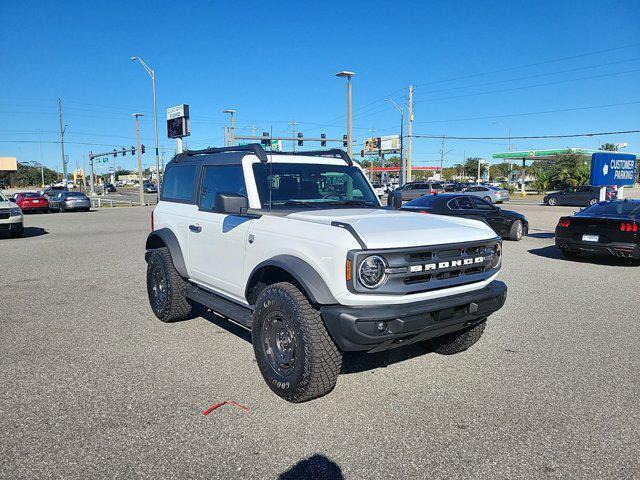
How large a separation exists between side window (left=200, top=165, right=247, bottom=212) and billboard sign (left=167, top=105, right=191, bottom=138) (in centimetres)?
2547

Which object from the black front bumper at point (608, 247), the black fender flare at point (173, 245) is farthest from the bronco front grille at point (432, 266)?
the black front bumper at point (608, 247)

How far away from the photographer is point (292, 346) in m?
3.84

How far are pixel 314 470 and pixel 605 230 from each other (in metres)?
9.39

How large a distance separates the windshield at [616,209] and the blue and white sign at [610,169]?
191 inches

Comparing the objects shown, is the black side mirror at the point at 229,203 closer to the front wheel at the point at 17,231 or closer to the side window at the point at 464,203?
the side window at the point at 464,203

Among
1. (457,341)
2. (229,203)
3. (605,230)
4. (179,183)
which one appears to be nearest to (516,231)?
(605,230)

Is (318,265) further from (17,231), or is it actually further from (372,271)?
(17,231)

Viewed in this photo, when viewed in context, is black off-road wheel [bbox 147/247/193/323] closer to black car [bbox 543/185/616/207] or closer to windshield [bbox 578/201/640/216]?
windshield [bbox 578/201/640/216]

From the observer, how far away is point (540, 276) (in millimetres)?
9125

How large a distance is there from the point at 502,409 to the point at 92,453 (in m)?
2.95

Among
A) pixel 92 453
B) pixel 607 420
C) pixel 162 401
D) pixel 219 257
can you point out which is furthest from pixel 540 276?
pixel 92 453

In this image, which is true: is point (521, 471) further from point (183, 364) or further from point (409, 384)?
point (183, 364)

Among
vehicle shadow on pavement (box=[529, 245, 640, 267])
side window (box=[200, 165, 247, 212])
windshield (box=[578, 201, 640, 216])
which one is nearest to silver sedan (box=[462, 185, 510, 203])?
vehicle shadow on pavement (box=[529, 245, 640, 267])

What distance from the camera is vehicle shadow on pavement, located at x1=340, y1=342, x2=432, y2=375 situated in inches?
181
